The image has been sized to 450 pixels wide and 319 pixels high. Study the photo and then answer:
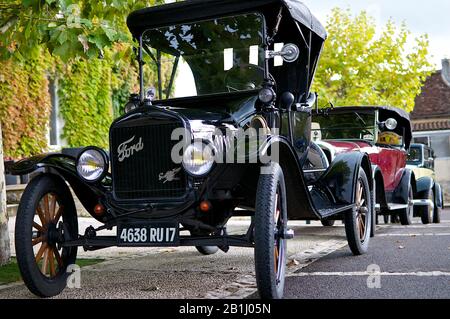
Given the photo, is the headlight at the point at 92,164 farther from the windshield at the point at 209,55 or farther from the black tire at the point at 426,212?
the black tire at the point at 426,212

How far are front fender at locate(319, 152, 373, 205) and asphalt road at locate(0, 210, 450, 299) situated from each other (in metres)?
0.63

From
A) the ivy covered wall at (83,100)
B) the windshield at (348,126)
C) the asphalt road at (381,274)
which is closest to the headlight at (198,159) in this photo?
the asphalt road at (381,274)

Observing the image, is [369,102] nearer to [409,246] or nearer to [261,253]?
[409,246]

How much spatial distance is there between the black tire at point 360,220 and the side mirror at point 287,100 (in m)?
1.16

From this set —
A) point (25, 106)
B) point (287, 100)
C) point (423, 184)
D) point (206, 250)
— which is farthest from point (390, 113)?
point (25, 106)

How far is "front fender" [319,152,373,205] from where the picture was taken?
607 centimetres

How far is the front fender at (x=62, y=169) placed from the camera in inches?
188

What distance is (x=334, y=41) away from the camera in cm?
2297

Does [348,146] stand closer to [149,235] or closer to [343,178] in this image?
[343,178]

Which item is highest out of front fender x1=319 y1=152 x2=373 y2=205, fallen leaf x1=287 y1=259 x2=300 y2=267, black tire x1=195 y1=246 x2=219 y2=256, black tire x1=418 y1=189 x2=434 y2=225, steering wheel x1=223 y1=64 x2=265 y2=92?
steering wheel x1=223 y1=64 x2=265 y2=92

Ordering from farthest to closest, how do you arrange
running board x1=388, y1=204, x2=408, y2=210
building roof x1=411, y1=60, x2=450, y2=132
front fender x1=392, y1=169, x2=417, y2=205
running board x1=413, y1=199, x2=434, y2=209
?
building roof x1=411, y1=60, x2=450, y2=132, running board x1=413, y1=199, x2=434, y2=209, front fender x1=392, y1=169, x2=417, y2=205, running board x1=388, y1=204, x2=408, y2=210

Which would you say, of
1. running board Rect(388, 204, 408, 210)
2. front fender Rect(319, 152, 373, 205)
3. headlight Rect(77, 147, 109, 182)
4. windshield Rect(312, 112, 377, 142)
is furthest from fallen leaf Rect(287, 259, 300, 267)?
windshield Rect(312, 112, 377, 142)

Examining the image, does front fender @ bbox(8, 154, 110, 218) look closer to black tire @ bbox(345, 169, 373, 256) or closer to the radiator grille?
the radiator grille

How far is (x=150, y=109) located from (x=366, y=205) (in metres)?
3.15
